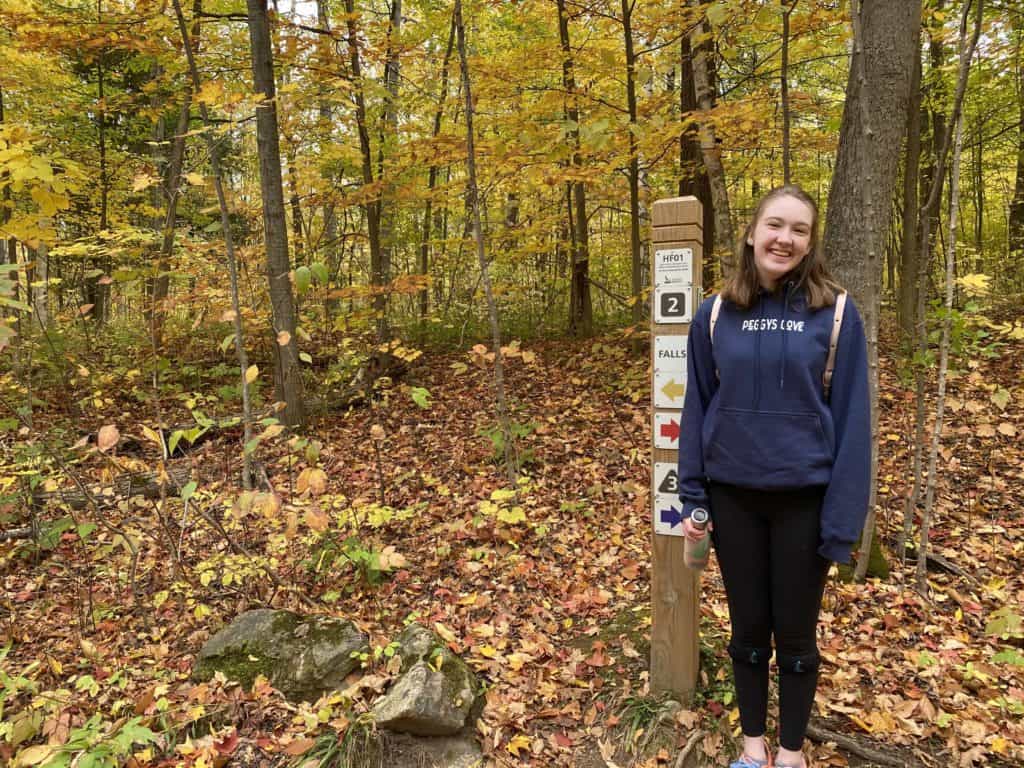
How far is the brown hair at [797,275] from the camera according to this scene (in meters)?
2.01

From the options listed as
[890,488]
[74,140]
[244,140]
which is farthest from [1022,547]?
→ [244,140]

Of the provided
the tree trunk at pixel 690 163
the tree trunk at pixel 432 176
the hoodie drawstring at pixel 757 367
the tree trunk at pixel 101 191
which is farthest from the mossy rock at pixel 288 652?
the tree trunk at pixel 101 191

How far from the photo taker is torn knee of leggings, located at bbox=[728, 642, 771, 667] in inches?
88.8

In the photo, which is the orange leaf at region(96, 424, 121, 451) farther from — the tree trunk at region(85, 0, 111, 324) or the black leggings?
the tree trunk at region(85, 0, 111, 324)

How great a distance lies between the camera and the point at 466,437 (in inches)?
271

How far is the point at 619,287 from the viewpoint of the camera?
44.1 feet

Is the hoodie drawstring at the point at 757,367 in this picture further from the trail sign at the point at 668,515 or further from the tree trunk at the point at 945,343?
the tree trunk at the point at 945,343

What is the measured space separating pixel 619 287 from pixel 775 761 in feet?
38.8

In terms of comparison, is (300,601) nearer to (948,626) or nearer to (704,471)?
(704,471)

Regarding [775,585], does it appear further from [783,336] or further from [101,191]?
[101,191]

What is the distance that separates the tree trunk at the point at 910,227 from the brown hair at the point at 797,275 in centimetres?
636

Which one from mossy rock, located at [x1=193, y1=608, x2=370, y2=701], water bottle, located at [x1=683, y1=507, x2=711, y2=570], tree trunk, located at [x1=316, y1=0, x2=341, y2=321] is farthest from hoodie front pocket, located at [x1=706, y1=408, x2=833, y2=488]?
tree trunk, located at [x1=316, y1=0, x2=341, y2=321]

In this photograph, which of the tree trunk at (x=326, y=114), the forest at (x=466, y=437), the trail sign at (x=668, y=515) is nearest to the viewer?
the trail sign at (x=668, y=515)

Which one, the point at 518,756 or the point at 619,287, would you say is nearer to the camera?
the point at 518,756
